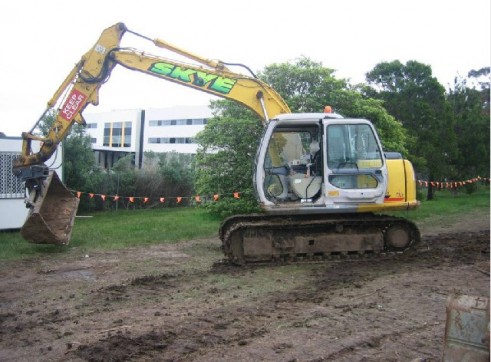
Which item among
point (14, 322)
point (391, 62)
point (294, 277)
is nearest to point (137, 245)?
point (294, 277)

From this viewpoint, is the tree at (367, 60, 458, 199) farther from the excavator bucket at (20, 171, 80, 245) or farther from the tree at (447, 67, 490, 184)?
the excavator bucket at (20, 171, 80, 245)

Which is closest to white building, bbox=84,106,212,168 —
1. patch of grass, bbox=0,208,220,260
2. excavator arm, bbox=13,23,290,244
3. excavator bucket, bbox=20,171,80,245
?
patch of grass, bbox=0,208,220,260

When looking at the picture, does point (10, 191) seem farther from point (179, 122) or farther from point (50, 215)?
point (179, 122)

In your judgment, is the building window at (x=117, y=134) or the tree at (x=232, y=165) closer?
the tree at (x=232, y=165)

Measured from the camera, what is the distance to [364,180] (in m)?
8.80

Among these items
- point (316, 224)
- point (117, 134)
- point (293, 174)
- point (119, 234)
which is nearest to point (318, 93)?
point (293, 174)

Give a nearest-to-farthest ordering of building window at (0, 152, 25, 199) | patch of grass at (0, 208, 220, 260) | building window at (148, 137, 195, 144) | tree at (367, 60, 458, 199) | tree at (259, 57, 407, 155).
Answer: patch of grass at (0, 208, 220, 260), building window at (0, 152, 25, 199), tree at (259, 57, 407, 155), tree at (367, 60, 458, 199), building window at (148, 137, 195, 144)

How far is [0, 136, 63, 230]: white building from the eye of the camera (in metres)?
13.4

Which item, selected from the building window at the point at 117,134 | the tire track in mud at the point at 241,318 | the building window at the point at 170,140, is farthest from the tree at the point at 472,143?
the building window at the point at 117,134

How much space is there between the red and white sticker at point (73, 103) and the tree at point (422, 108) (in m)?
17.9

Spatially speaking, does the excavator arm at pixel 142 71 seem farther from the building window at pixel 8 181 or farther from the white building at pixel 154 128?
the white building at pixel 154 128

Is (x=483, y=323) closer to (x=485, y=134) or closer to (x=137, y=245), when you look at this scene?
(x=137, y=245)

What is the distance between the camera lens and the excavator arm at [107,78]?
9852 millimetres

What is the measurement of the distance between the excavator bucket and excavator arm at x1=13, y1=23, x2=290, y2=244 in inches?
1.2
